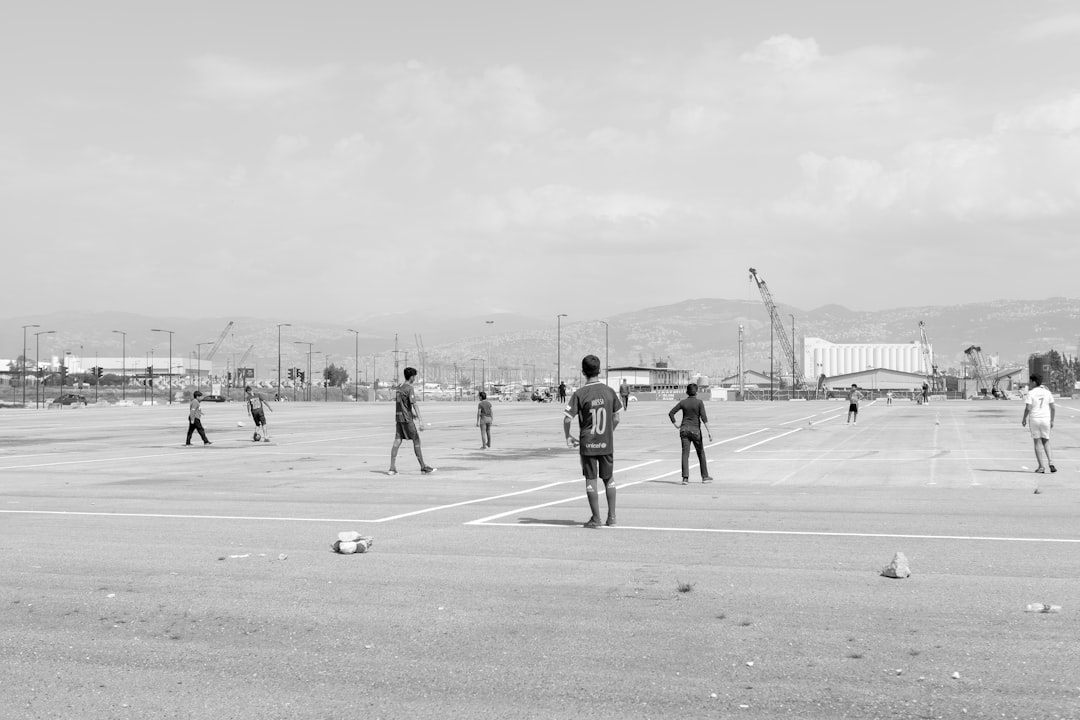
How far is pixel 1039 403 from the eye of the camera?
19469 mm

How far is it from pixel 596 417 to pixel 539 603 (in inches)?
170

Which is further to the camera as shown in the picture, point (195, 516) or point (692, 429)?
point (692, 429)

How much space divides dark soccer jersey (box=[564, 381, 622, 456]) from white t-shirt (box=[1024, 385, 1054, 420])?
420 inches

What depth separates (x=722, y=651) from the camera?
679cm

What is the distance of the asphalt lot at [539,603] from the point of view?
5969mm

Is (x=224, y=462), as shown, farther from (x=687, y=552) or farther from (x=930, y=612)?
(x=930, y=612)

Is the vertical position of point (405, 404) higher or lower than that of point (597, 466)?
higher

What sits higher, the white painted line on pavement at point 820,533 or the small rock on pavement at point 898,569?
the small rock on pavement at point 898,569

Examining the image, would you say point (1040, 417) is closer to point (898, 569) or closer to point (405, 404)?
point (405, 404)

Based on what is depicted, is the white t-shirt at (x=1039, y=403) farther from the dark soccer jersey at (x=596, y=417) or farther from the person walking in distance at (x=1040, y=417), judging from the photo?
the dark soccer jersey at (x=596, y=417)

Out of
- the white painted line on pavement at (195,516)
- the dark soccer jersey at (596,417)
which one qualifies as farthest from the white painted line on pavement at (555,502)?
the dark soccer jersey at (596,417)

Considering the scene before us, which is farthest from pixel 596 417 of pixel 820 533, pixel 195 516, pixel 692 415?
pixel 692 415

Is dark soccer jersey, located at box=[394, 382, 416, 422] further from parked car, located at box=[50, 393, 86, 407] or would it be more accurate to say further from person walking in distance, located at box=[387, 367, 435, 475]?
parked car, located at box=[50, 393, 86, 407]

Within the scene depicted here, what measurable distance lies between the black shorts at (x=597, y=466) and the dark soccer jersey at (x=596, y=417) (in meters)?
0.08
